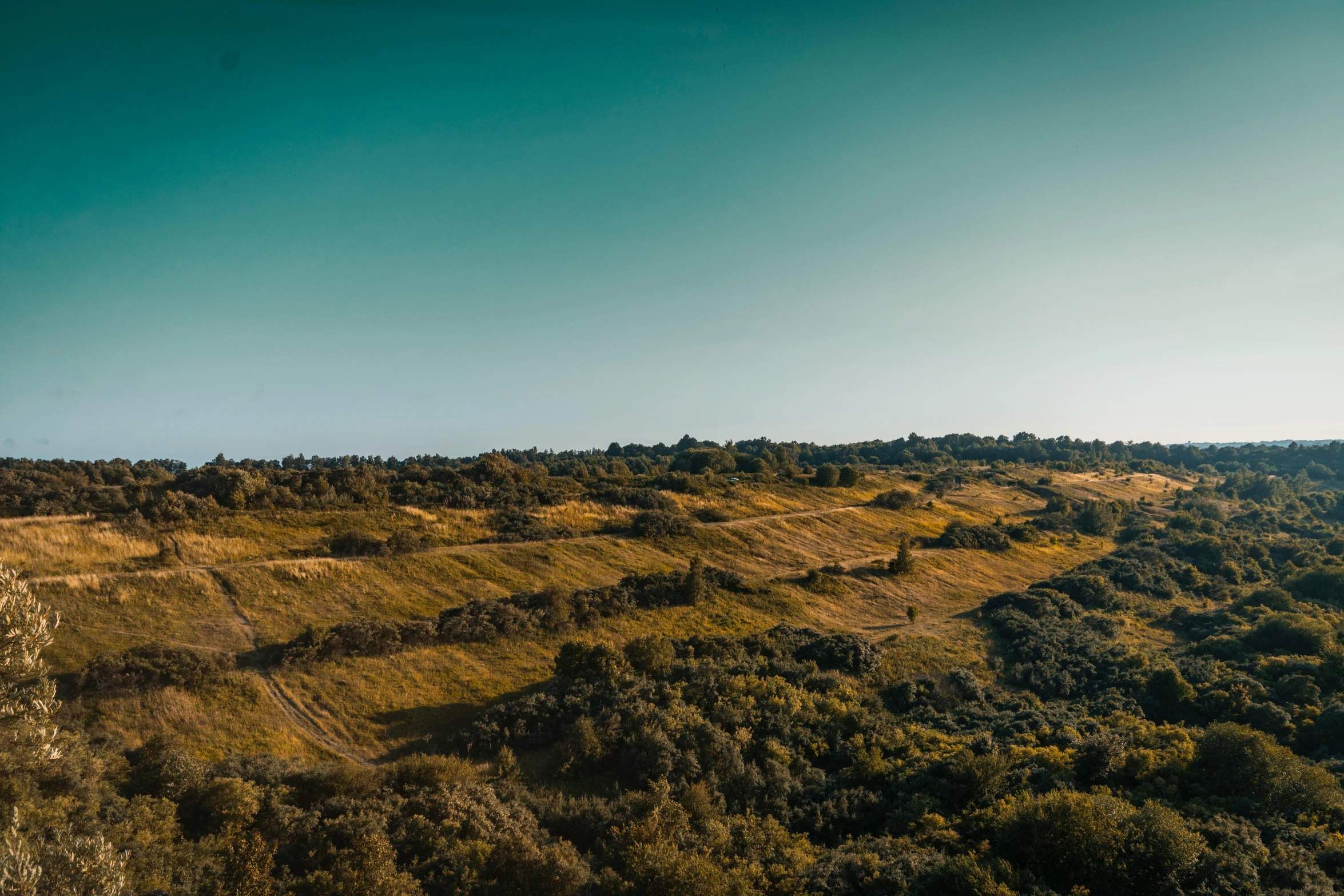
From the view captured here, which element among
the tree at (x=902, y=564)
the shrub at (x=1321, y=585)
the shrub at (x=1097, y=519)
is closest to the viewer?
the shrub at (x=1321, y=585)

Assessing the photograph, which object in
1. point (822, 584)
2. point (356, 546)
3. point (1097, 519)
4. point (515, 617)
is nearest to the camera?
point (515, 617)

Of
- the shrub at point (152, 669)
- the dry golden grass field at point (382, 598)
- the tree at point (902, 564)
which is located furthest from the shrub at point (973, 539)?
the shrub at point (152, 669)

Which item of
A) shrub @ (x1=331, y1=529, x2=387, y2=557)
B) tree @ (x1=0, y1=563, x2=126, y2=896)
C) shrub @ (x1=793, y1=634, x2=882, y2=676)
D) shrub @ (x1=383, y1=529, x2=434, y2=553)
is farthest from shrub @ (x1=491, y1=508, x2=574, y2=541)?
tree @ (x1=0, y1=563, x2=126, y2=896)

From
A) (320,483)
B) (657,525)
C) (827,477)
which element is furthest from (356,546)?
(827,477)

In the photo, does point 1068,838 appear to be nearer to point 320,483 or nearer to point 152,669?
point 152,669

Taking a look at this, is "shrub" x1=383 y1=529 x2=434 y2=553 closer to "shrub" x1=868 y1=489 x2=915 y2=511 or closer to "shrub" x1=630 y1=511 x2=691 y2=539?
"shrub" x1=630 y1=511 x2=691 y2=539

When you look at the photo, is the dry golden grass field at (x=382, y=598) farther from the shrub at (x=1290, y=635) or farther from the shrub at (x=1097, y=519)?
the shrub at (x=1097, y=519)
